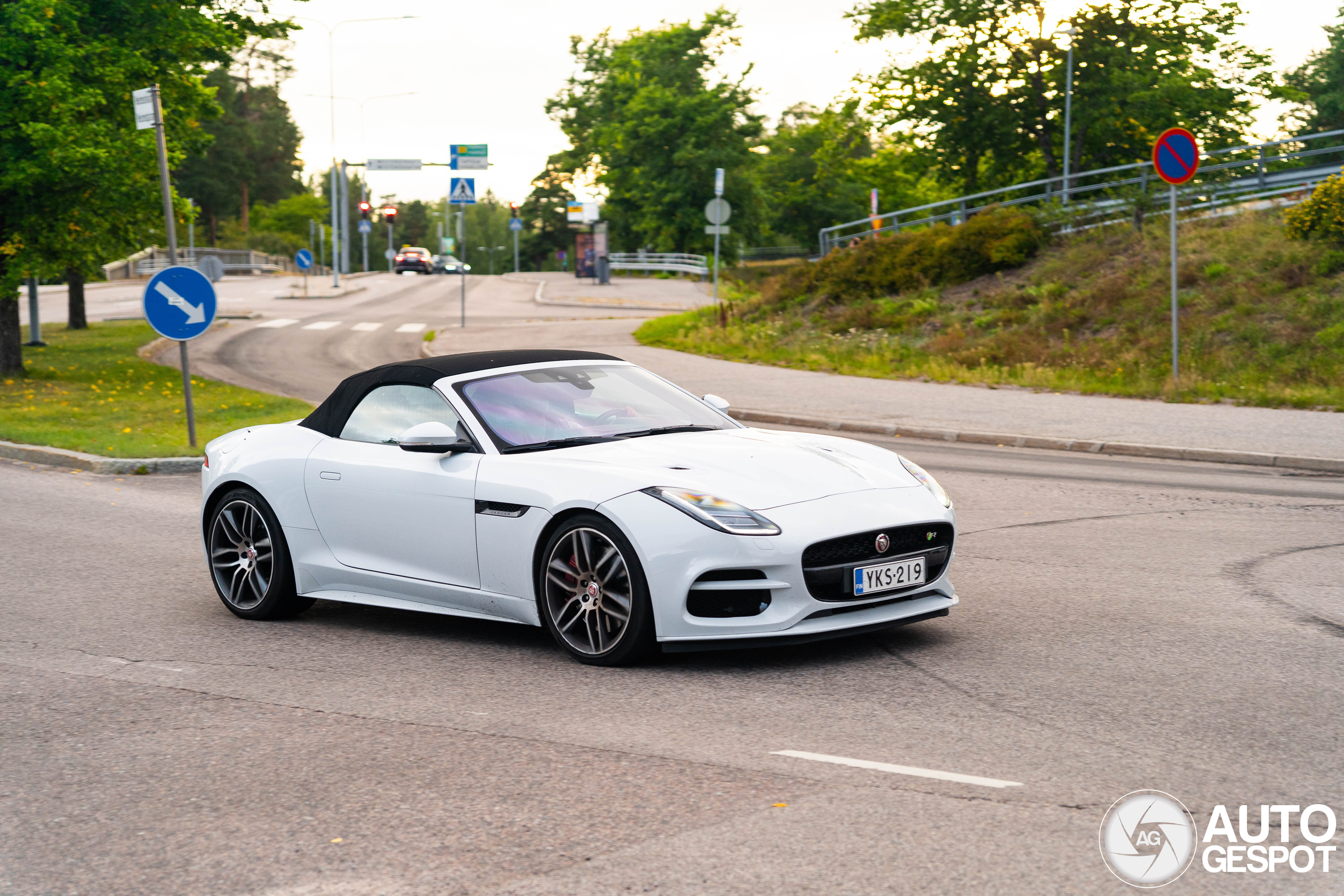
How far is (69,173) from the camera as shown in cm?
2084

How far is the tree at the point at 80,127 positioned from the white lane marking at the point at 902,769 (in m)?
18.6

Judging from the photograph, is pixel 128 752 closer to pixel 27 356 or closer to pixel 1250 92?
pixel 27 356

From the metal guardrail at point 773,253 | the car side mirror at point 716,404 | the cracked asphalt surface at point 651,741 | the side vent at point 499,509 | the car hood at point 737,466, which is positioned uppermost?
the metal guardrail at point 773,253

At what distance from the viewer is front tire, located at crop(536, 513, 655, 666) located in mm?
5934

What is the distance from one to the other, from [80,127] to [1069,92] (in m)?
25.9

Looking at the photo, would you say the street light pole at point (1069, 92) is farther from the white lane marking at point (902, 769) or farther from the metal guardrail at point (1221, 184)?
the white lane marking at point (902, 769)

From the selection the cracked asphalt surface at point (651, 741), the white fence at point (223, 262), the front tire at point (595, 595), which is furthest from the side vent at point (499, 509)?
the white fence at point (223, 262)

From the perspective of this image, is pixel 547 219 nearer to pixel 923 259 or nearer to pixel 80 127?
pixel 923 259

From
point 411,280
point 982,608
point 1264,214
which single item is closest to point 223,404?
point 982,608

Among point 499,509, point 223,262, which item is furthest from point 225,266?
point 499,509

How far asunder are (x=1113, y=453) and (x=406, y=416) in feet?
32.8

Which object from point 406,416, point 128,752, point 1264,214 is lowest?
point 128,752

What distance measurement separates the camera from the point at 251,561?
763cm

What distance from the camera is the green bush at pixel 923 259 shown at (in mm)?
29594
